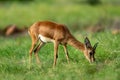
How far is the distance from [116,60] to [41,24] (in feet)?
6.25

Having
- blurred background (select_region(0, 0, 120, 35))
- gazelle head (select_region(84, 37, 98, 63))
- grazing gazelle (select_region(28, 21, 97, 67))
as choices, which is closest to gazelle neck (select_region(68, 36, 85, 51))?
grazing gazelle (select_region(28, 21, 97, 67))

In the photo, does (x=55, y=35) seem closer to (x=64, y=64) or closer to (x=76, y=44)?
(x=76, y=44)

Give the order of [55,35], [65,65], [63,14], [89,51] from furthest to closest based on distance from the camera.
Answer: [63,14], [55,35], [89,51], [65,65]

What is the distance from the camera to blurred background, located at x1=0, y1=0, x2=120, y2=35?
20745 millimetres

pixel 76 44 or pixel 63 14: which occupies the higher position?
pixel 63 14

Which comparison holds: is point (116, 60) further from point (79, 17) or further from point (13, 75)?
point (79, 17)

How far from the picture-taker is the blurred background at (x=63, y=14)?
68.1 feet

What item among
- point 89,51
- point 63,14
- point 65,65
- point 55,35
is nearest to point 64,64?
point 65,65

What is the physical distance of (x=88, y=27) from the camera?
2059 cm

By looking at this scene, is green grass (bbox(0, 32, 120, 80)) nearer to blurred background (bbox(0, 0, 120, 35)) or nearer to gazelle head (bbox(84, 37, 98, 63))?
gazelle head (bbox(84, 37, 98, 63))

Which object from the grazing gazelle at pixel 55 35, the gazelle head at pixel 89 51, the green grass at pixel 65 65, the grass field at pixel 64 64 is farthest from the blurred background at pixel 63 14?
the gazelle head at pixel 89 51

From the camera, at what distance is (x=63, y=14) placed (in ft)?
74.2

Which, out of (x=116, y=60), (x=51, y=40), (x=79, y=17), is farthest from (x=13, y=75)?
(x=79, y=17)

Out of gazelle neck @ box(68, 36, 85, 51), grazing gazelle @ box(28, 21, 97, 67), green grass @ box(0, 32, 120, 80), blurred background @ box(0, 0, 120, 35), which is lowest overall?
green grass @ box(0, 32, 120, 80)
